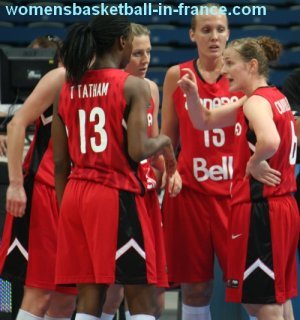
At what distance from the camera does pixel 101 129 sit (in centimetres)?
404

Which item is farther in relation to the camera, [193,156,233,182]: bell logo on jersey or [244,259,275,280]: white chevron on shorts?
[193,156,233,182]: bell logo on jersey

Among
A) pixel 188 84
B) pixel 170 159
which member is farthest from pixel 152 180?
pixel 188 84

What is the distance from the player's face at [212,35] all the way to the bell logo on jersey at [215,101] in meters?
0.24

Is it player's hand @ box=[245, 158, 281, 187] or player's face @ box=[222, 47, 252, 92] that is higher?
player's face @ box=[222, 47, 252, 92]

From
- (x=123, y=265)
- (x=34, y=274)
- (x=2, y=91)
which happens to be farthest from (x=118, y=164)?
(x=2, y=91)

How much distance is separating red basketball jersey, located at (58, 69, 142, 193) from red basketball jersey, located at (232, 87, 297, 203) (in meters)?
0.67

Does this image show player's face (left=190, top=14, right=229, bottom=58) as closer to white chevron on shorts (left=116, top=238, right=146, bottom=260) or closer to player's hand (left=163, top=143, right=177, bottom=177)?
player's hand (left=163, top=143, right=177, bottom=177)

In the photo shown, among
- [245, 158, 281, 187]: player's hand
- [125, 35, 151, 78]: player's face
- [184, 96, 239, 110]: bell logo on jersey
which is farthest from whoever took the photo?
[184, 96, 239, 110]: bell logo on jersey

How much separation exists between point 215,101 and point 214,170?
0.38 m

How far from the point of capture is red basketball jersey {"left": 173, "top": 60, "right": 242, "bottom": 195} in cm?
518

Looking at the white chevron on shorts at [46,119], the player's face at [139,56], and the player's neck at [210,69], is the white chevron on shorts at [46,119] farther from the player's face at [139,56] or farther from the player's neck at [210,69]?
the player's neck at [210,69]

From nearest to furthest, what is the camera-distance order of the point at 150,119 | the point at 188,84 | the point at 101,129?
the point at 101,129 → the point at 188,84 → the point at 150,119

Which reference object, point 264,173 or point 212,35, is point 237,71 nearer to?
point 264,173

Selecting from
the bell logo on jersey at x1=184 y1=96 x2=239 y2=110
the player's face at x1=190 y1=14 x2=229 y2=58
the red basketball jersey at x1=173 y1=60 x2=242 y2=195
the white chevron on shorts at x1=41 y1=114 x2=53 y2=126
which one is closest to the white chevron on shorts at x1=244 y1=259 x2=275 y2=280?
the red basketball jersey at x1=173 y1=60 x2=242 y2=195
